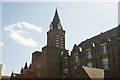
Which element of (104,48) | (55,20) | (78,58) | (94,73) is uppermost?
(55,20)

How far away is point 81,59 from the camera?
35.1m

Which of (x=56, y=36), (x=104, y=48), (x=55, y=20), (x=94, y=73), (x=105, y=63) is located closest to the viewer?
(x=94, y=73)

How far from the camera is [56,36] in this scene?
146 ft

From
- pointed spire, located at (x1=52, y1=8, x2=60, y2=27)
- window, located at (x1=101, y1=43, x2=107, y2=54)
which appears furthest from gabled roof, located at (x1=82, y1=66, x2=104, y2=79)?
pointed spire, located at (x1=52, y1=8, x2=60, y2=27)

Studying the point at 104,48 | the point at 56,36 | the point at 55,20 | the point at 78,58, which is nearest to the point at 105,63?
the point at 104,48

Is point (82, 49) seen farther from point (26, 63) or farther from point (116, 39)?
point (26, 63)

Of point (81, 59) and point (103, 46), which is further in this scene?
point (81, 59)

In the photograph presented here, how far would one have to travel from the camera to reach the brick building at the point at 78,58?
27.4 m

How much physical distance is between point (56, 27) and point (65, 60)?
10113 mm

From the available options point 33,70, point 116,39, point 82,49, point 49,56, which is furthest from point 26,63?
point 116,39

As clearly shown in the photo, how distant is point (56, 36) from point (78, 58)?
421 inches

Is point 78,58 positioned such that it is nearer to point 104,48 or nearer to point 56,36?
point 104,48

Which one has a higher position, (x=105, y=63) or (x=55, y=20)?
(x=55, y=20)

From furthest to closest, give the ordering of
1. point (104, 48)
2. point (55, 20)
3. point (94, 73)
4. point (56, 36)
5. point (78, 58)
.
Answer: point (55, 20) → point (56, 36) → point (78, 58) → point (104, 48) → point (94, 73)
